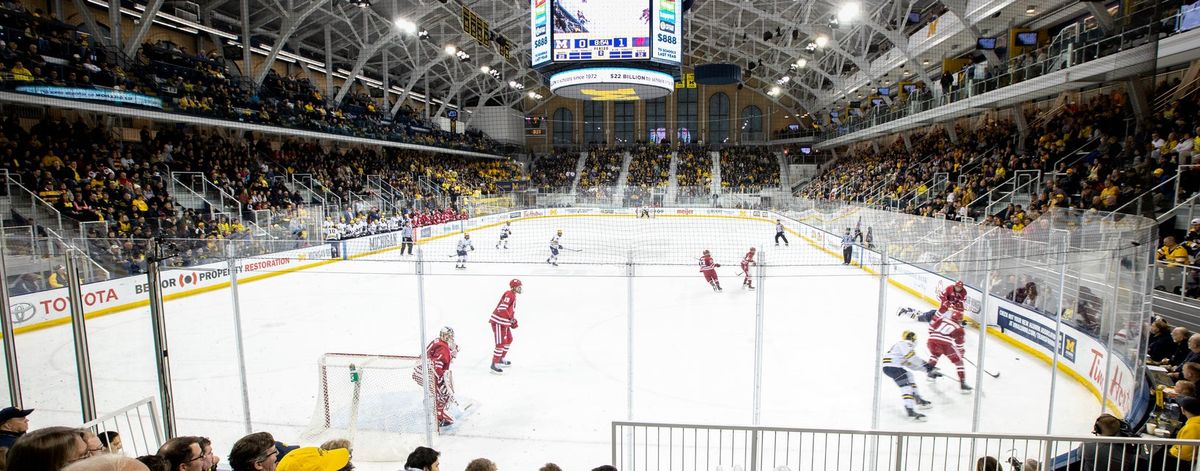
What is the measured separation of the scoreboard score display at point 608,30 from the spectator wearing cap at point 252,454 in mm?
15771

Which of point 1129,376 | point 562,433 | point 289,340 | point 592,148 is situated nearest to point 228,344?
point 289,340

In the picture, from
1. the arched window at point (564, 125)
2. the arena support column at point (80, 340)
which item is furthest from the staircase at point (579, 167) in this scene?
the arena support column at point (80, 340)

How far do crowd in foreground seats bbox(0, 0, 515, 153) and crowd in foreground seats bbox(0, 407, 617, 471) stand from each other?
15.3 meters

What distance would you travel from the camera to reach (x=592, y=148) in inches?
1791

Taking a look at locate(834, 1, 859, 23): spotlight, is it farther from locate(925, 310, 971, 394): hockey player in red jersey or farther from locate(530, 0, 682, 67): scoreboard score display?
locate(925, 310, 971, 394): hockey player in red jersey

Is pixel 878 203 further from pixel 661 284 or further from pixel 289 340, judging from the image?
pixel 289 340

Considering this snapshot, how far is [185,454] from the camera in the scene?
2.96 meters

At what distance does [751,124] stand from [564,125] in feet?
50.3

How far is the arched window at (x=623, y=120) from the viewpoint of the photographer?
47.9 m

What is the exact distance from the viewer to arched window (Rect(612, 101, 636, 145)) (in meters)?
47.9

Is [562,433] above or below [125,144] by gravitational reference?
below

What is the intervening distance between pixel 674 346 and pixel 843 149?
3563cm

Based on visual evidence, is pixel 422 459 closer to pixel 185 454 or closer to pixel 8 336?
pixel 185 454

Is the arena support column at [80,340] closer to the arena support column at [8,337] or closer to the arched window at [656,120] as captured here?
the arena support column at [8,337]
